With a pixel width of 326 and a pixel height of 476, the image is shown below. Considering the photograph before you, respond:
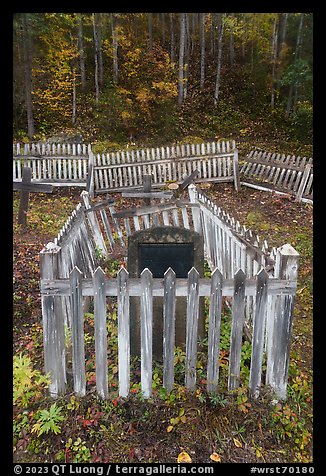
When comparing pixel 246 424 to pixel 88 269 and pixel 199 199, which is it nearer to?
pixel 88 269

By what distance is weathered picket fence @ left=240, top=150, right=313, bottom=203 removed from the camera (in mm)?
11602

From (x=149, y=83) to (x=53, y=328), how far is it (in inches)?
708

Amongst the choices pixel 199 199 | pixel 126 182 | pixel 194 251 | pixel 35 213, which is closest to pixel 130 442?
pixel 194 251

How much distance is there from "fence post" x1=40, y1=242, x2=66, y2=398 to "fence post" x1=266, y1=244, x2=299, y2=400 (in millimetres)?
2122

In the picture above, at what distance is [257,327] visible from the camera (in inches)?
141

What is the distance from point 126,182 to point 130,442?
1043 cm

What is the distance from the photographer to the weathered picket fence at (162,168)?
13.0 metres

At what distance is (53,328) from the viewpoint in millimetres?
3584

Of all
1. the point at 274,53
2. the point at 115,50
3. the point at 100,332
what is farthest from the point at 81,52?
the point at 100,332

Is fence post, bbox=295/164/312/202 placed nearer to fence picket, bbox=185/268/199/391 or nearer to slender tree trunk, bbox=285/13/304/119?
slender tree trunk, bbox=285/13/304/119

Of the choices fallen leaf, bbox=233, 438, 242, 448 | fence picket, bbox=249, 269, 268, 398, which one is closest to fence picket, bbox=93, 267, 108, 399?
fallen leaf, bbox=233, 438, 242, 448

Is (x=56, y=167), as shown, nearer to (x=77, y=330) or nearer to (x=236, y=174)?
(x=236, y=174)

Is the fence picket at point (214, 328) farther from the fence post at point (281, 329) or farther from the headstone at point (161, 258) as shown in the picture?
the headstone at point (161, 258)

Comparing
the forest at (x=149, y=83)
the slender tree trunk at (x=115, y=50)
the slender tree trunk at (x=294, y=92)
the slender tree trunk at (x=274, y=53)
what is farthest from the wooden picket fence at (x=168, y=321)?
the slender tree trunk at (x=274, y=53)
